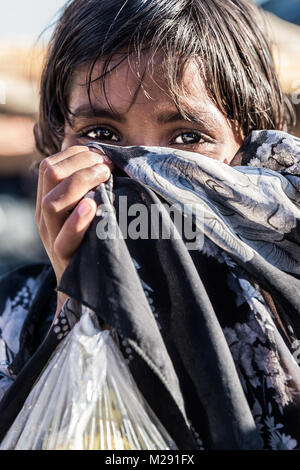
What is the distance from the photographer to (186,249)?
2.61 feet

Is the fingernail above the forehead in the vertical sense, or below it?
below

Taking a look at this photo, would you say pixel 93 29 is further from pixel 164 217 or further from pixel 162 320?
pixel 162 320

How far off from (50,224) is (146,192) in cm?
17

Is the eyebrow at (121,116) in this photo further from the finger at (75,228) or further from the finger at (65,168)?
the finger at (75,228)

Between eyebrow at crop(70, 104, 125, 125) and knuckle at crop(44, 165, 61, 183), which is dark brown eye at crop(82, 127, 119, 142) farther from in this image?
knuckle at crop(44, 165, 61, 183)

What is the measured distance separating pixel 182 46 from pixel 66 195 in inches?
20.7

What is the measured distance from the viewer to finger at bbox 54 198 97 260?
78 centimetres

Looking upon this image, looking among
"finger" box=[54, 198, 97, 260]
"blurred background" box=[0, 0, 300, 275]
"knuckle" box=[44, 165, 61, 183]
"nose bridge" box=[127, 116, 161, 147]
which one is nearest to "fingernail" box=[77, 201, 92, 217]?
"finger" box=[54, 198, 97, 260]

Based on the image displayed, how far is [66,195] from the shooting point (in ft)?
2.73

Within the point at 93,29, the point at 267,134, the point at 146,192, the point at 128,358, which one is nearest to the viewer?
the point at 128,358

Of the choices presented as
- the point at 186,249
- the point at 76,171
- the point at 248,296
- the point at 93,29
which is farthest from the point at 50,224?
the point at 93,29

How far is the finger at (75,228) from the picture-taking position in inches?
30.8

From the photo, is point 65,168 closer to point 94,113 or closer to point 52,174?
point 52,174

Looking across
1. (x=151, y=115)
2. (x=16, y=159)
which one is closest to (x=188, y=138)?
(x=151, y=115)
